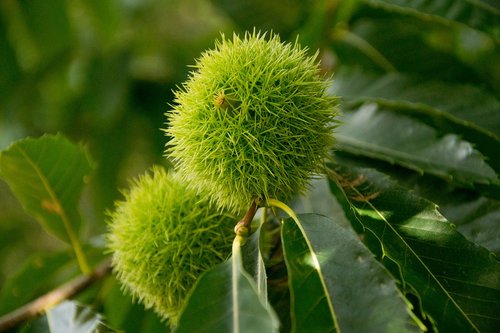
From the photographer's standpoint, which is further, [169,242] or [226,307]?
[169,242]

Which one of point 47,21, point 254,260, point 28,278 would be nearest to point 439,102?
point 254,260

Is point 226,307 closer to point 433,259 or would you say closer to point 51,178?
point 433,259

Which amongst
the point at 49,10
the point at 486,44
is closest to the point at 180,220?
the point at 49,10

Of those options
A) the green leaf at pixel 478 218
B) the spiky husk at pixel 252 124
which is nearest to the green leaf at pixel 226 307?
the spiky husk at pixel 252 124

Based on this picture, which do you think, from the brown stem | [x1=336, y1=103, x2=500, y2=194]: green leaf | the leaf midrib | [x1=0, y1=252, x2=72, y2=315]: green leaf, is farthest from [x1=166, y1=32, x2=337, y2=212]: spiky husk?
[x1=0, y1=252, x2=72, y2=315]: green leaf

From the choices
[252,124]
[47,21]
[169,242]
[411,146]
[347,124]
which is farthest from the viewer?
[47,21]

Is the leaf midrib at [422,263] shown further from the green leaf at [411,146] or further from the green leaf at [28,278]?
the green leaf at [28,278]

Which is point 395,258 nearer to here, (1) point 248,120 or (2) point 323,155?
(2) point 323,155
